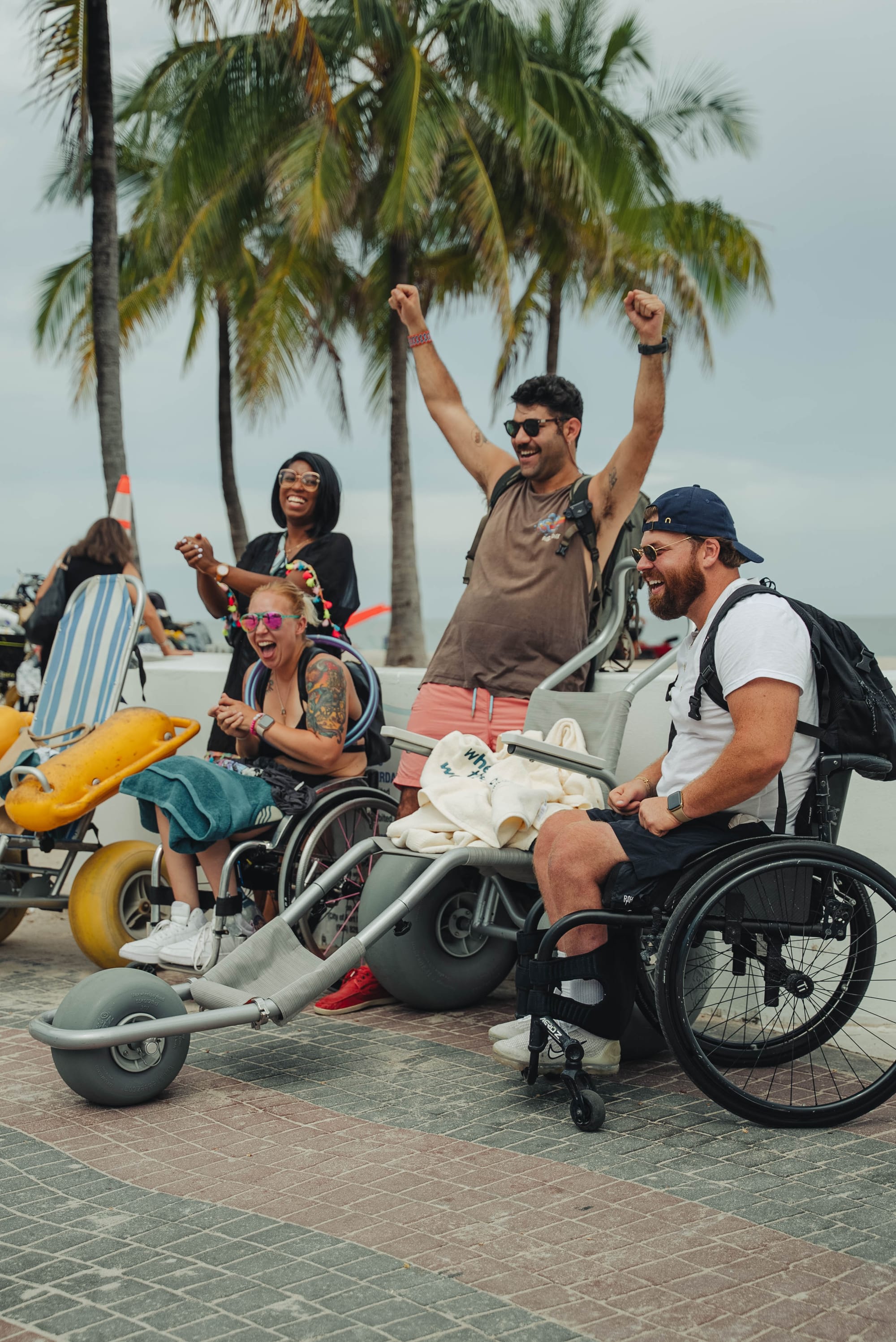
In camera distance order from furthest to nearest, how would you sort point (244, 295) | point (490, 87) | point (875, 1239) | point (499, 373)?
point (244, 295) < point (499, 373) < point (490, 87) < point (875, 1239)

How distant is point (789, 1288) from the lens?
255cm

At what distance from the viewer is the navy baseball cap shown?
3.63 meters

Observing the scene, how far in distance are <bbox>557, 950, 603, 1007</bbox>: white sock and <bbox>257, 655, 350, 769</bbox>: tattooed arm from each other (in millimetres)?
1692

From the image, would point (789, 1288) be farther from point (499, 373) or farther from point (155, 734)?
point (499, 373)

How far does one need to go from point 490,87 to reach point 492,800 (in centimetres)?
1672

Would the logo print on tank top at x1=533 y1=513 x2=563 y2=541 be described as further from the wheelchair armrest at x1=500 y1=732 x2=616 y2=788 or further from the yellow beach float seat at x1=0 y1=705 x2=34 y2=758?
the yellow beach float seat at x1=0 y1=705 x2=34 y2=758

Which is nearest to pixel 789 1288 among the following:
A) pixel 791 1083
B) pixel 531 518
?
pixel 791 1083

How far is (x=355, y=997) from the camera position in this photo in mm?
4828

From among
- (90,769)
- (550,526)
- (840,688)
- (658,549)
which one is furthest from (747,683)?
(90,769)

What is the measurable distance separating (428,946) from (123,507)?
13.0ft

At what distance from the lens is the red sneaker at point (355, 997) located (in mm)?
4793

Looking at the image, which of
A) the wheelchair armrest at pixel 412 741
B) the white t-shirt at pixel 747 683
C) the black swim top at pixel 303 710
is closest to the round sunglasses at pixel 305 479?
the black swim top at pixel 303 710

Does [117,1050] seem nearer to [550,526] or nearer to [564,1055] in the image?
[564,1055]

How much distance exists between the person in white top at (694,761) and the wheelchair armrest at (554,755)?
1.09 ft
